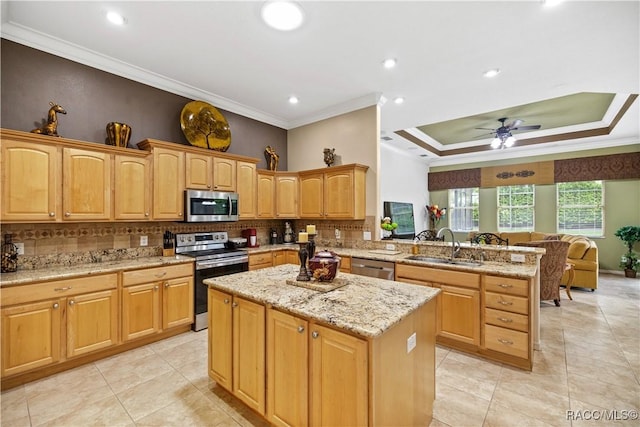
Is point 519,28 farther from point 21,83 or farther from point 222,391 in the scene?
point 21,83

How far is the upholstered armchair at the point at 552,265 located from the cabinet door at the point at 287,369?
13.4 feet

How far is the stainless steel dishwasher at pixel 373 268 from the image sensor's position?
Answer: 3.43 metres

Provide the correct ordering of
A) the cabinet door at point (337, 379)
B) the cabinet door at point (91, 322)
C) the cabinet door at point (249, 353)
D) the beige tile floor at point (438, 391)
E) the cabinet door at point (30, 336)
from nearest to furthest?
1. the cabinet door at point (337, 379)
2. the cabinet door at point (249, 353)
3. the beige tile floor at point (438, 391)
4. the cabinet door at point (30, 336)
5. the cabinet door at point (91, 322)

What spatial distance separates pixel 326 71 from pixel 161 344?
12.1ft

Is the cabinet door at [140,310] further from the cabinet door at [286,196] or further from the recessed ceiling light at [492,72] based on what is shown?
the recessed ceiling light at [492,72]

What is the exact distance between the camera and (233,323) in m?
1.98

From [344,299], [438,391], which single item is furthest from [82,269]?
[438,391]

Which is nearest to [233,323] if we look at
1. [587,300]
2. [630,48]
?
[630,48]

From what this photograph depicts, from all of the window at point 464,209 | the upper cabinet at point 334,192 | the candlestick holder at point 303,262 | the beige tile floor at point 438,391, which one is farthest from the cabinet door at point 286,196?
the window at point 464,209

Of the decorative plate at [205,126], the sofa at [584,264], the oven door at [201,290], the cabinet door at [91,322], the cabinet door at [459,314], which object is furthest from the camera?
the sofa at [584,264]

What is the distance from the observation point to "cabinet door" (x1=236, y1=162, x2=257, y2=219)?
4.13 m

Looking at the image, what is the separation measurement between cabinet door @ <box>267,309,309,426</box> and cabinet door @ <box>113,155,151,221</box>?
2.29 m

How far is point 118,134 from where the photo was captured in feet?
9.99

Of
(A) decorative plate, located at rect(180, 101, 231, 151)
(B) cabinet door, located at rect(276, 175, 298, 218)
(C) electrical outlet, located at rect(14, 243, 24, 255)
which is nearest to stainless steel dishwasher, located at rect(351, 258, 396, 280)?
(B) cabinet door, located at rect(276, 175, 298, 218)
